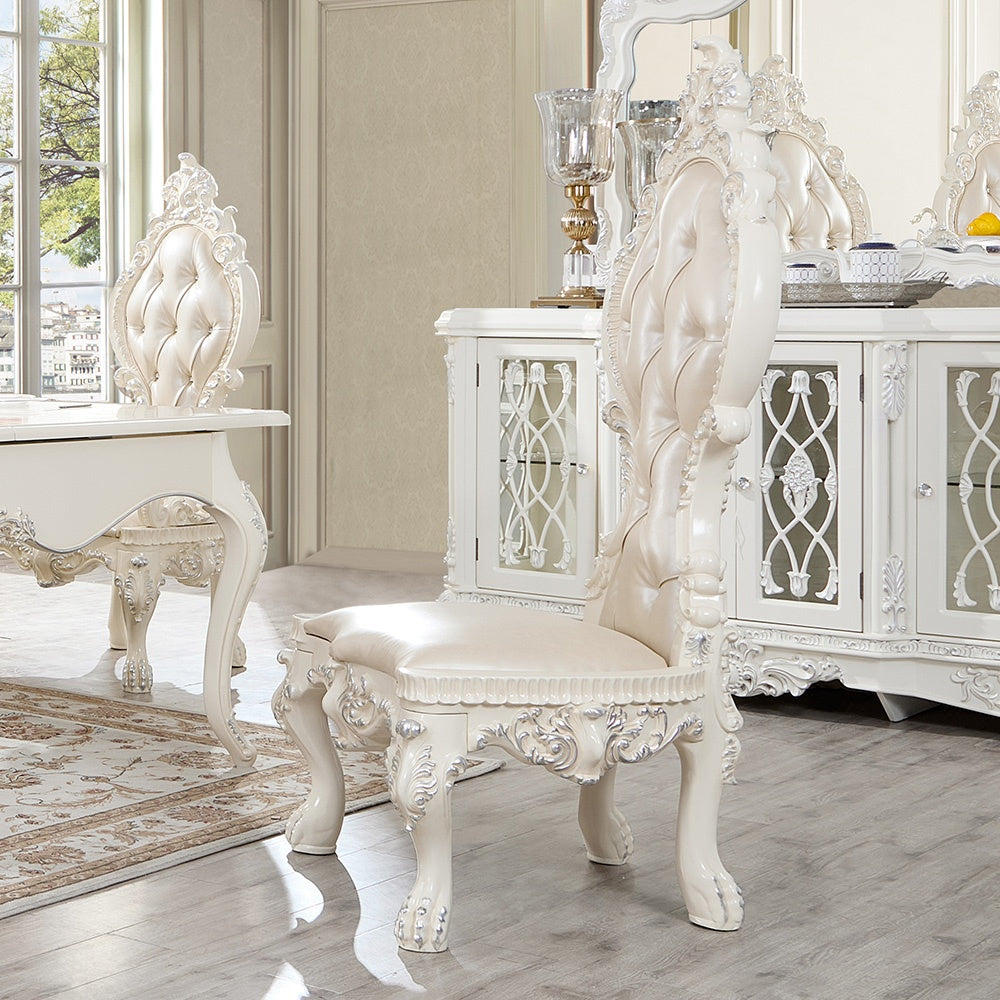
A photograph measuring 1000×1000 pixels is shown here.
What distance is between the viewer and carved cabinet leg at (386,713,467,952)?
208 cm

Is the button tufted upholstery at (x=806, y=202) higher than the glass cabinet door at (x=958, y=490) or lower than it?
higher

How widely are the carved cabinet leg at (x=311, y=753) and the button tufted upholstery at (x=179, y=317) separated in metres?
1.26

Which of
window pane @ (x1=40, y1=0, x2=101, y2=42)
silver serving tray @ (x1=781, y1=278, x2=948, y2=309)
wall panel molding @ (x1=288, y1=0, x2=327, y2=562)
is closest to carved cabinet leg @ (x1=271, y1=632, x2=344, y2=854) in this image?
silver serving tray @ (x1=781, y1=278, x2=948, y2=309)

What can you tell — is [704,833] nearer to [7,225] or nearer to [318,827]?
[318,827]

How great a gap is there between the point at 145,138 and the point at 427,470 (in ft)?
5.14

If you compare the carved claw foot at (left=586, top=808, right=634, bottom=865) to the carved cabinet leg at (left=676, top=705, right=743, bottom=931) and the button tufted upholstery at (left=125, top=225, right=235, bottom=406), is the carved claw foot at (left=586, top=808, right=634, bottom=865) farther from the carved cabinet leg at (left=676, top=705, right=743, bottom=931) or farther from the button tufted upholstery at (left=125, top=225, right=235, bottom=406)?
the button tufted upholstery at (left=125, top=225, right=235, bottom=406)

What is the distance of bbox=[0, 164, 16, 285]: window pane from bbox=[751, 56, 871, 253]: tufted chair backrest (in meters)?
2.63

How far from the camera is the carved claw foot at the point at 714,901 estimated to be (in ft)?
7.29

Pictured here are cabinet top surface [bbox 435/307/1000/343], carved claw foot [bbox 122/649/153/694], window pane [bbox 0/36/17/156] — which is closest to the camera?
cabinet top surface [bbox 435/307/1000/343]

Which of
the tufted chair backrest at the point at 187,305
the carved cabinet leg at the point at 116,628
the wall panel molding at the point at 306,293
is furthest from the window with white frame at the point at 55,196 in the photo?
the tufted chair backrest at the point at 187,305

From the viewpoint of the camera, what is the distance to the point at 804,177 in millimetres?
4188

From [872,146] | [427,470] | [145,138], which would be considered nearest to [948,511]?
[872,146]

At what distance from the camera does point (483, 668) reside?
2.10 metres

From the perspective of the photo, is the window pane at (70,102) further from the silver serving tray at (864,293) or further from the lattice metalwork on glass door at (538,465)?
the silver serving tray at (864,293)
